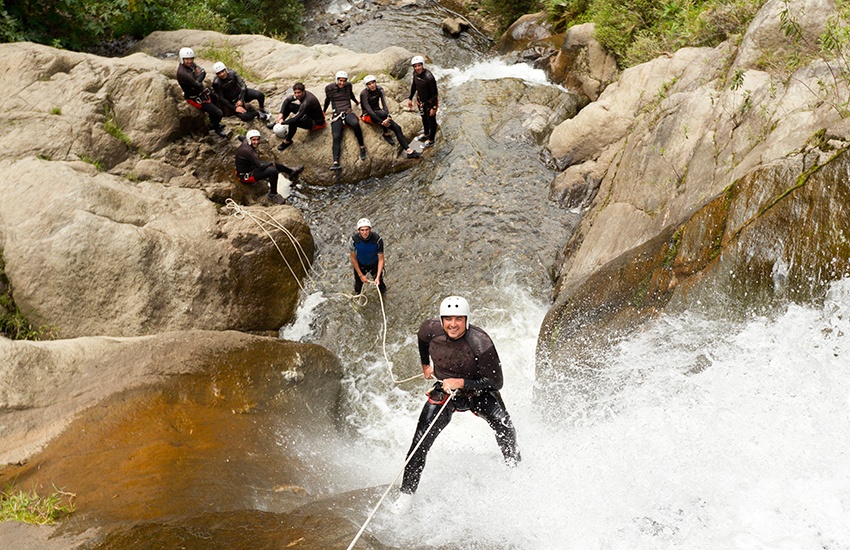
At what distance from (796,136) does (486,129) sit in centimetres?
785

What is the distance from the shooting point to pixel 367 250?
920 centimetres

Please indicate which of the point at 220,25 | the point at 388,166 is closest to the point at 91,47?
the point at 220,25

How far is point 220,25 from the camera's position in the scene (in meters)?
18.1

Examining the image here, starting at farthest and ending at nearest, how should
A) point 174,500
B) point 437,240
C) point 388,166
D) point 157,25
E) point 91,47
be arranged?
point 157,25, point 91,47, point 388,166, point 437,240, point 174,500

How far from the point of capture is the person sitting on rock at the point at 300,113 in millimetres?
12023

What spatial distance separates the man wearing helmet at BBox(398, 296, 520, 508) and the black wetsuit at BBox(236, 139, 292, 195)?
656 cm

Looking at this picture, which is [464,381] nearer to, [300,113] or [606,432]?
[606,432]

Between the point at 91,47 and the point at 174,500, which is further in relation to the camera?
the point at 91,47

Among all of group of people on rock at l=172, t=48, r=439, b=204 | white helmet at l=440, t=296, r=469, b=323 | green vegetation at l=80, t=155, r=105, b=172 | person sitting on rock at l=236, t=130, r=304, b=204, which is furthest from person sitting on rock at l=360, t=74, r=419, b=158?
white helmet at l=440, t=296, r=469, b=323

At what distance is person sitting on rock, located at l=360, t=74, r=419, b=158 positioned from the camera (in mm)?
12198

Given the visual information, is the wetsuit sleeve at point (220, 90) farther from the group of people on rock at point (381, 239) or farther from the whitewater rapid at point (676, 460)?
the whitewater rapid at point (676, 460)

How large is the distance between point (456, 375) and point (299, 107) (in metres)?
8.37

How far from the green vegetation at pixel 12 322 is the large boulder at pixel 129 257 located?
8cm

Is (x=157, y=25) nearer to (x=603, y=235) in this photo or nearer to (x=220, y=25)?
(x=220, y=25)
